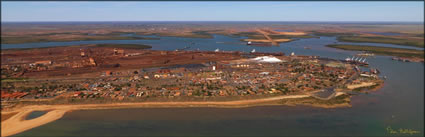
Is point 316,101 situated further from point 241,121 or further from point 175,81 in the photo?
point 175,81

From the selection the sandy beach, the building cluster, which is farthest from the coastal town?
the sandy beach

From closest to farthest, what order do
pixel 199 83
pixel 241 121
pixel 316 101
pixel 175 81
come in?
pixel 241 121 < pixel 316 101 < pixel 199 83 < pixel 175 81

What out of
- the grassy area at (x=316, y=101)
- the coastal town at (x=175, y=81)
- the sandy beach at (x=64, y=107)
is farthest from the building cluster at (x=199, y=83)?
the grassy area at (x=316, y=101)

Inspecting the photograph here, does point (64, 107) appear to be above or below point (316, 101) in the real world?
below

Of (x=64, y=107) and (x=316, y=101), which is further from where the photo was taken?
(x=316, y=101)

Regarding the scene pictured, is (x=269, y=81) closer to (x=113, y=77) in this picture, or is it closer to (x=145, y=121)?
(x=145, y=121)

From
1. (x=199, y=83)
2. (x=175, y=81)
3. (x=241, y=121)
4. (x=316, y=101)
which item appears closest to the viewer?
(x=241, y=121)

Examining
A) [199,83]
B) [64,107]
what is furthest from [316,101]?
[64,107]

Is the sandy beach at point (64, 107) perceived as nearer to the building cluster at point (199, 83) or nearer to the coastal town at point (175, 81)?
the coastal town at point (175, 81)

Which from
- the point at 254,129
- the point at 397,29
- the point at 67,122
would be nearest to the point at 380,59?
the point at 254,129
